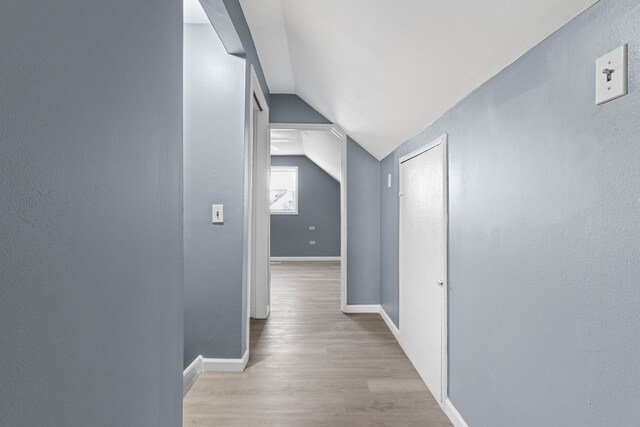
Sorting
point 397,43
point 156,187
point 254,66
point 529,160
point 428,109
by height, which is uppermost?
point 254,66

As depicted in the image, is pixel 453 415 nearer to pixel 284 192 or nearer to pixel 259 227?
pixel 259 227

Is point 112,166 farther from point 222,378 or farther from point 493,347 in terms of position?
point 222,378

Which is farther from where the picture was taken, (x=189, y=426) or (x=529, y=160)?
(x=189, y=426)

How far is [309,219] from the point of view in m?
8.63

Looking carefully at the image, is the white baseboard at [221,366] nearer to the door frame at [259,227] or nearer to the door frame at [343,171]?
the door frame at [259,227]

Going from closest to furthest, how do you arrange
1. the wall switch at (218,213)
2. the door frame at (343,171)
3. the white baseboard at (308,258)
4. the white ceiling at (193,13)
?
the white ceiling at (193,13) < the wall switch at (218,213) < the door frame at (343,171) < the white baseboard at (308,258)

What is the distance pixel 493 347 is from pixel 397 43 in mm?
1531

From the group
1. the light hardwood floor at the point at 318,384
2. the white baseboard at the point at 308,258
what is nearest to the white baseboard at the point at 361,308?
the light hardwood floor at the point at 318,384

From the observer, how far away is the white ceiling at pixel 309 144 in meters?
5.68

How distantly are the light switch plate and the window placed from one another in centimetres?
786

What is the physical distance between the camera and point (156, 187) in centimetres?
106

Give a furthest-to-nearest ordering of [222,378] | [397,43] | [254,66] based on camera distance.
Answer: [254,66], [222,378], [397,43]

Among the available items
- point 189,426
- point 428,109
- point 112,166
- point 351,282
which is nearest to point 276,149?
point 351,282

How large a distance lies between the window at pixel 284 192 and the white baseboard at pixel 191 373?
631 cm
